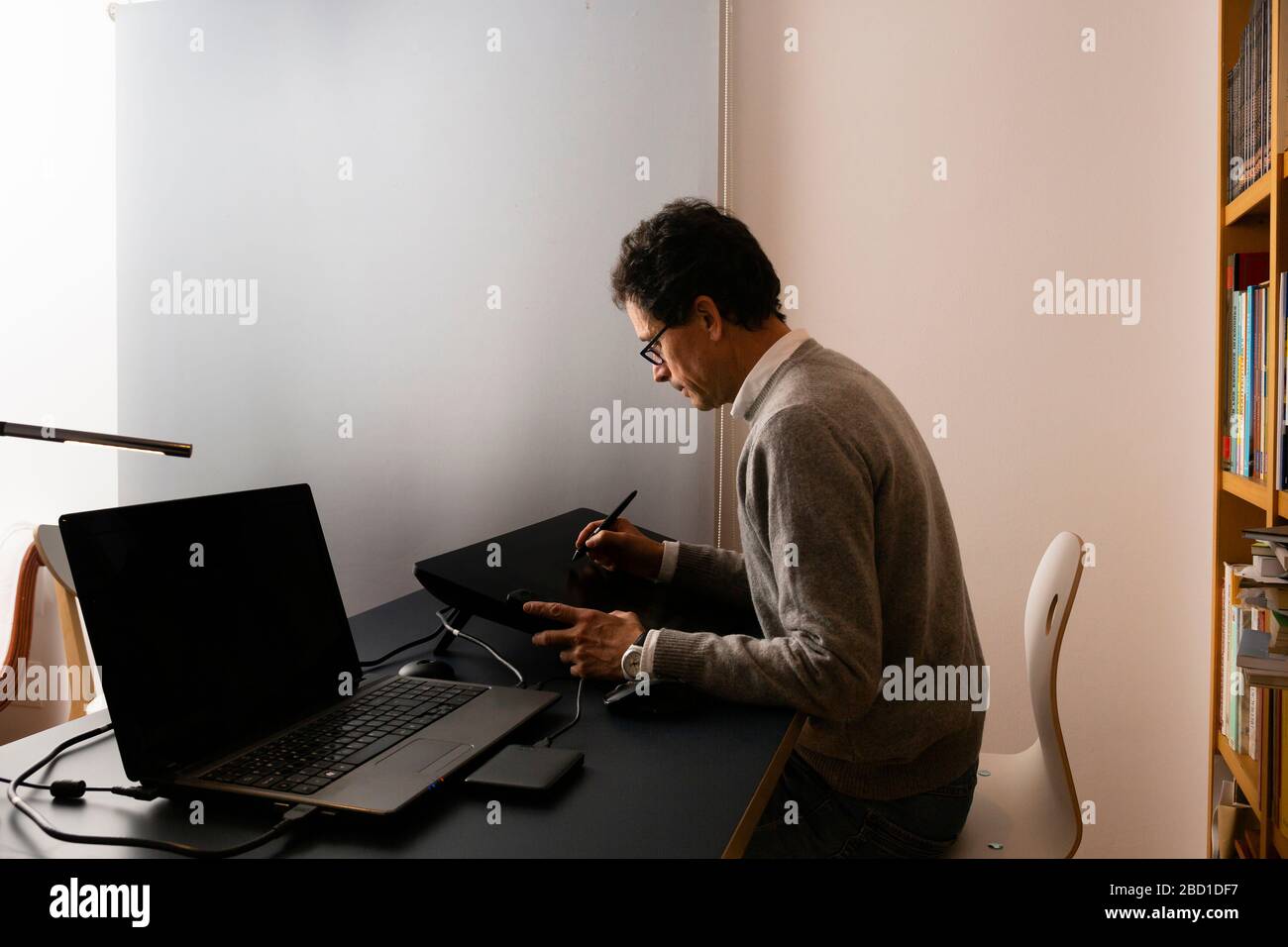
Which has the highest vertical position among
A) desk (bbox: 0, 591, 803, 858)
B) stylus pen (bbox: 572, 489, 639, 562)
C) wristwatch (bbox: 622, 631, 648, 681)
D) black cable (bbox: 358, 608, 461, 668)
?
stylus pen (bbox: 572, 489, 639, 562)

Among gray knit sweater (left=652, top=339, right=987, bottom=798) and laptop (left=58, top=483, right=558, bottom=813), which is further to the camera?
gray knit sweater (left=652, top=339, right=987, bottom=798)

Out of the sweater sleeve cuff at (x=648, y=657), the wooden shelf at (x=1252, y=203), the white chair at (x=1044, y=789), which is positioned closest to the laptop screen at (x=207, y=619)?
the sweater sleeve cuff at (x=648, y=657)

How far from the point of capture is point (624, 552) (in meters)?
1.61

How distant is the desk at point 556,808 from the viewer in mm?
818

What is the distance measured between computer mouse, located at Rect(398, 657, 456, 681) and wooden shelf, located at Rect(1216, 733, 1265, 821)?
50.0 inches

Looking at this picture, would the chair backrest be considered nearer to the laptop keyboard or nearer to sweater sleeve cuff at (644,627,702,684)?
sweater sleeve cuff at (644,627,702,684)

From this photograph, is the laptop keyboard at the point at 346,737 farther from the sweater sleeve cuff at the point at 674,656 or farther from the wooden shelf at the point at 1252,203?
the wooden shelf at the point at 1252,203

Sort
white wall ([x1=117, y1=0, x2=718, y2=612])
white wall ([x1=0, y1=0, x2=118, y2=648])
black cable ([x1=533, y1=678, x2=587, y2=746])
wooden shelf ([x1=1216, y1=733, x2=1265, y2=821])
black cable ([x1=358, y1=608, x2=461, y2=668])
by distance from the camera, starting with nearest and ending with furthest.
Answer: black cable ([x1=533, y1=678, x2=587, y2=746]) < black cable ([x1=358, y1=608, x2=461, y2=668]) < wooden shelf ([x1=1216, y1=733, x2=1265, y2=821]) < white wall ([x1=117, y1=0, x2=718, y2=612]) < white wall ([x1=0, y1=0, x2=118, y2=648])

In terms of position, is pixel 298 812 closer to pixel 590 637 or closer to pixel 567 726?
pixel 567 726

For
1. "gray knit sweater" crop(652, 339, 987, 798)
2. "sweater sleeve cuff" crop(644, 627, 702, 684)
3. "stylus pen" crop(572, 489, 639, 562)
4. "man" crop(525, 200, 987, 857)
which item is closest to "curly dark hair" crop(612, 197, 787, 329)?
"man" crop(525, 200, 987, 857)

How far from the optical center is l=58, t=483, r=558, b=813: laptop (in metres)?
0.89

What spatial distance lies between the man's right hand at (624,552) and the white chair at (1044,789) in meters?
0.61

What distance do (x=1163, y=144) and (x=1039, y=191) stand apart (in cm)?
25

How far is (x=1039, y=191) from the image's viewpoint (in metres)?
2.03
